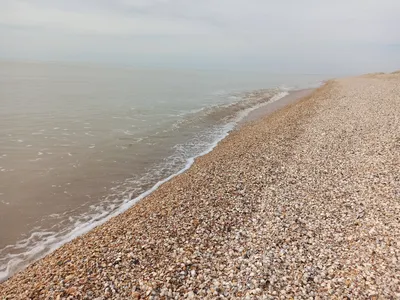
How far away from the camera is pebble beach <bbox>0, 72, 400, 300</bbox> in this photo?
19.2 feet

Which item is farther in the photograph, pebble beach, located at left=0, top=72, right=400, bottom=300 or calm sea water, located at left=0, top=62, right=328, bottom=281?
calm sea water, located at left=0, top=62, right=328, bottom=281

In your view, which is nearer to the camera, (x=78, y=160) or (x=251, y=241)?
(x=251, y=241)

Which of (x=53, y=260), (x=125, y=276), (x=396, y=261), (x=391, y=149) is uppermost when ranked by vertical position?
(x=391, y=149)

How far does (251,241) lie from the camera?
737 cm

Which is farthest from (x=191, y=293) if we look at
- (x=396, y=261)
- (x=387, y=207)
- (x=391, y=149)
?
(x=391, y=149)

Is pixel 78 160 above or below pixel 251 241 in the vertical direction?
below

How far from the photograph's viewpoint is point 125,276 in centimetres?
624

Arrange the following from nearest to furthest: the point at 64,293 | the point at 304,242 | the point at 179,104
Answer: the point at 64,293 → the point at 304,242 → the point at 179,104

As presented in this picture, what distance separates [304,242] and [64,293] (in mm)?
5542

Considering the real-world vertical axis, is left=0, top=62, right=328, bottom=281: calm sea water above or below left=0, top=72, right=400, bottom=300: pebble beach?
below

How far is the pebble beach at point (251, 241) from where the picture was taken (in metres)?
5.85

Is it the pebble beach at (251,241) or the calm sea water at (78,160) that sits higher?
the pebble beach at (251,241)

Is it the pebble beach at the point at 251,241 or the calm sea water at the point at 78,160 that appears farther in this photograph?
the calm sea water at the point at 78,160

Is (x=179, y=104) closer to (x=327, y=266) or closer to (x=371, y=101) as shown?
(x=371, y=101)
